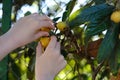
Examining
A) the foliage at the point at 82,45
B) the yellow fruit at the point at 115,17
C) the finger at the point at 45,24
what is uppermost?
the finger at the point at 45,24

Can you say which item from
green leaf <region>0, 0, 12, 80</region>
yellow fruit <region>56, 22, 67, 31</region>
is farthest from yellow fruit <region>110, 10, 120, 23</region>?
green leaf <region>0, 0, 12, 80</region>

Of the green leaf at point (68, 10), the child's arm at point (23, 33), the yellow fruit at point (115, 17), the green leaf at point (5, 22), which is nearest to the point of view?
the child's arm at point (23, 33)

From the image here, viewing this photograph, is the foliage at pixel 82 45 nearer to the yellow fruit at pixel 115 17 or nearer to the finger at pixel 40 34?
the yellow fruit at pixel 115 17

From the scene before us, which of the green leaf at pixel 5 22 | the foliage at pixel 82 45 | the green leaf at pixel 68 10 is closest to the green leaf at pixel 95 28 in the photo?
the foliage at pixel 82 45

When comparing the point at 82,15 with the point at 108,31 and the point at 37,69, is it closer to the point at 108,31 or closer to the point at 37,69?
the point at 108,31

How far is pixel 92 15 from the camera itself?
1146 millimetres

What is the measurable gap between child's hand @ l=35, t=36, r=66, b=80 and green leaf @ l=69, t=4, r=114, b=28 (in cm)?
28

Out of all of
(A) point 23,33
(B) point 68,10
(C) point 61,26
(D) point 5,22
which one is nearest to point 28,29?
(A) point 23,33

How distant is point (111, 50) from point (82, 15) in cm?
14

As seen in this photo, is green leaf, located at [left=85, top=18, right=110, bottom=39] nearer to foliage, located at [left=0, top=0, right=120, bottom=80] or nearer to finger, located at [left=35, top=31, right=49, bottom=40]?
foliage, located at [left=0, top=0, right=120, bottom=80]

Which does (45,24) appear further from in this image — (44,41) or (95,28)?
(95,28)

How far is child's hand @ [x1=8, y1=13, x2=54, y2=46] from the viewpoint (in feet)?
2.72

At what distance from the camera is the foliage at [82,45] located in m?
1.13

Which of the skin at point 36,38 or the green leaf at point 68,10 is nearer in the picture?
the skin at point 36,38
